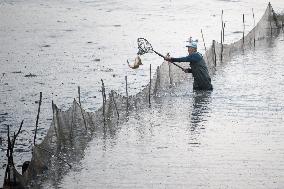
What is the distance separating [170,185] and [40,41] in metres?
15.0

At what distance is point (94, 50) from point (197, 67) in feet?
27.1

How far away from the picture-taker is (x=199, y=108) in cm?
1368

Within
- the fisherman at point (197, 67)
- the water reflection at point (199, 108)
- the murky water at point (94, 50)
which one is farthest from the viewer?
the murky water at point (94, 50)

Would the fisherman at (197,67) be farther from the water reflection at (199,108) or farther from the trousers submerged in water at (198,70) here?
the water reflection at (199,108)

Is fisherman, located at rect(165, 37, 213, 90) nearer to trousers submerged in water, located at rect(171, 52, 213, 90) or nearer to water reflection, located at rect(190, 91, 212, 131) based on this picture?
trousers submerged in water, located at rect(171, 52, 213, 90)

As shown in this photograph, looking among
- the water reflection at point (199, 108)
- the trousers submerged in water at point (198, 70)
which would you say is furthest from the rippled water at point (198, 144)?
the trousers submerged in water at point (198, 70)

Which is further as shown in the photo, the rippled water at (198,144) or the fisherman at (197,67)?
the fisherman at (197,67)

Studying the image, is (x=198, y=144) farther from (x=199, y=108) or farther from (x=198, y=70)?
(x=198, y=70)

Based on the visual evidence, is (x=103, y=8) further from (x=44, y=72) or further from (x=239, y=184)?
(x=239, y=184)

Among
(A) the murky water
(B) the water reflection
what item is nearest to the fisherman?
(B) the water reflection

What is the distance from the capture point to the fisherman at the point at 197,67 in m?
13.8

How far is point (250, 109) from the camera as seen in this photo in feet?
44.0

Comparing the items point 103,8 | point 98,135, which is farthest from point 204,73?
point 103,8

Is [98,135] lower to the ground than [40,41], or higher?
lower
